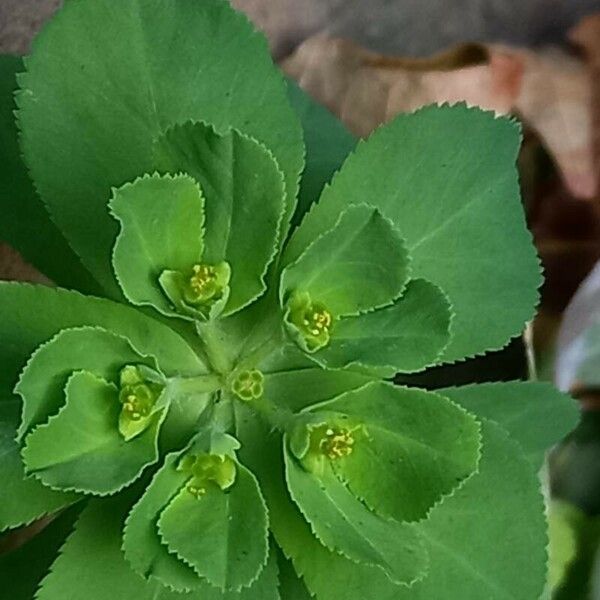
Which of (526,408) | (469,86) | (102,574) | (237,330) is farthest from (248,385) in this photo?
(469,86)

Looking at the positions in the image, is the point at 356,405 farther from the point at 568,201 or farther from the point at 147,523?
the point at 568,201

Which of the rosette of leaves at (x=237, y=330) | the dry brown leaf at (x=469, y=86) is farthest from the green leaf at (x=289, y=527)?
the dry brown leaf at (x=469, y=86)

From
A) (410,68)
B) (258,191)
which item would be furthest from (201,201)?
(410,68)

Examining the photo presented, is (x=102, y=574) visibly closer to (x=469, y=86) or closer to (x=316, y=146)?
(x=316, y=146)

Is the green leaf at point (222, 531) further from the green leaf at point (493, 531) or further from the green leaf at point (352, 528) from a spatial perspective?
the green leaf at point (493, 531)

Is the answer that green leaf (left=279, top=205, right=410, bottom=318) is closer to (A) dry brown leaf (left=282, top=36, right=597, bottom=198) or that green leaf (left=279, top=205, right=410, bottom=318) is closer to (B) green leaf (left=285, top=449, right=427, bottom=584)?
(B) green leaf (left=285, top=449, right=427, bottom=584)

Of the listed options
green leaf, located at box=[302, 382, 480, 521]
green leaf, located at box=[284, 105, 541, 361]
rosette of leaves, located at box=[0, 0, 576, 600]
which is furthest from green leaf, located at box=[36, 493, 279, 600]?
A: green leaf, located at box=[284, 105, 541, 361]
